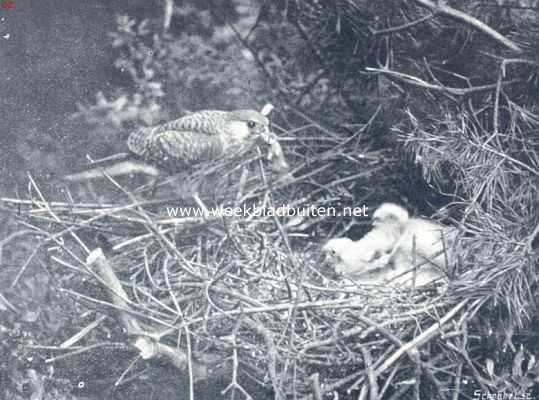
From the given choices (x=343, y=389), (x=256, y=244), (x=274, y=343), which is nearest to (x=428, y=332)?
(x=343, y=389)

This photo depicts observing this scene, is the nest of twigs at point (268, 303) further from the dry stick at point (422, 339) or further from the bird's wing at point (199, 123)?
the bird's wing at point (199, 123)

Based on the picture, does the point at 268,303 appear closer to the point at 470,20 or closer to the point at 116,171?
the point at 116,171

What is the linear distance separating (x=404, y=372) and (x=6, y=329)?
36.9 inches

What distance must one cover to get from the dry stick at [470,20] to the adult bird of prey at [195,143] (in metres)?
0.53

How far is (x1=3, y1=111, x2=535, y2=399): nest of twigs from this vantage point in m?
1.21

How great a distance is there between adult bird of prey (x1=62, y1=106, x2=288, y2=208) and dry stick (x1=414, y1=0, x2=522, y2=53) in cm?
53

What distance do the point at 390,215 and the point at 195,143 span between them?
23.8 inches

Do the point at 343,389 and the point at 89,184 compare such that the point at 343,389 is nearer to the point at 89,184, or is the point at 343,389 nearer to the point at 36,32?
the point at 89,184

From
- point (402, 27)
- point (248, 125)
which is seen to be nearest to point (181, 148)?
point (248, 125)

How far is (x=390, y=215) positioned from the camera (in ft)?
5.11

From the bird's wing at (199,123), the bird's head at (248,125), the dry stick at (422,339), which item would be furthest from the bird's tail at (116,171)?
the dry stick at (422,339)

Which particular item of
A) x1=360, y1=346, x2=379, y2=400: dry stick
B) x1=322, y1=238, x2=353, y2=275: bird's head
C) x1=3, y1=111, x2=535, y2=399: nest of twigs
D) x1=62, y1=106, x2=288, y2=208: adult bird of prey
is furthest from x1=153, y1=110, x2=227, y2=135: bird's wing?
x1=360, y1=346, x2=379, y2=400: dry stick

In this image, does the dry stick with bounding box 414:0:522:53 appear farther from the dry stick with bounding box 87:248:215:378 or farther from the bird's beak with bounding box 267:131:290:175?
the dry stick with bounding box 87:248:215:378

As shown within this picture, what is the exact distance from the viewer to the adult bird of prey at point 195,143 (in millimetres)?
1666
